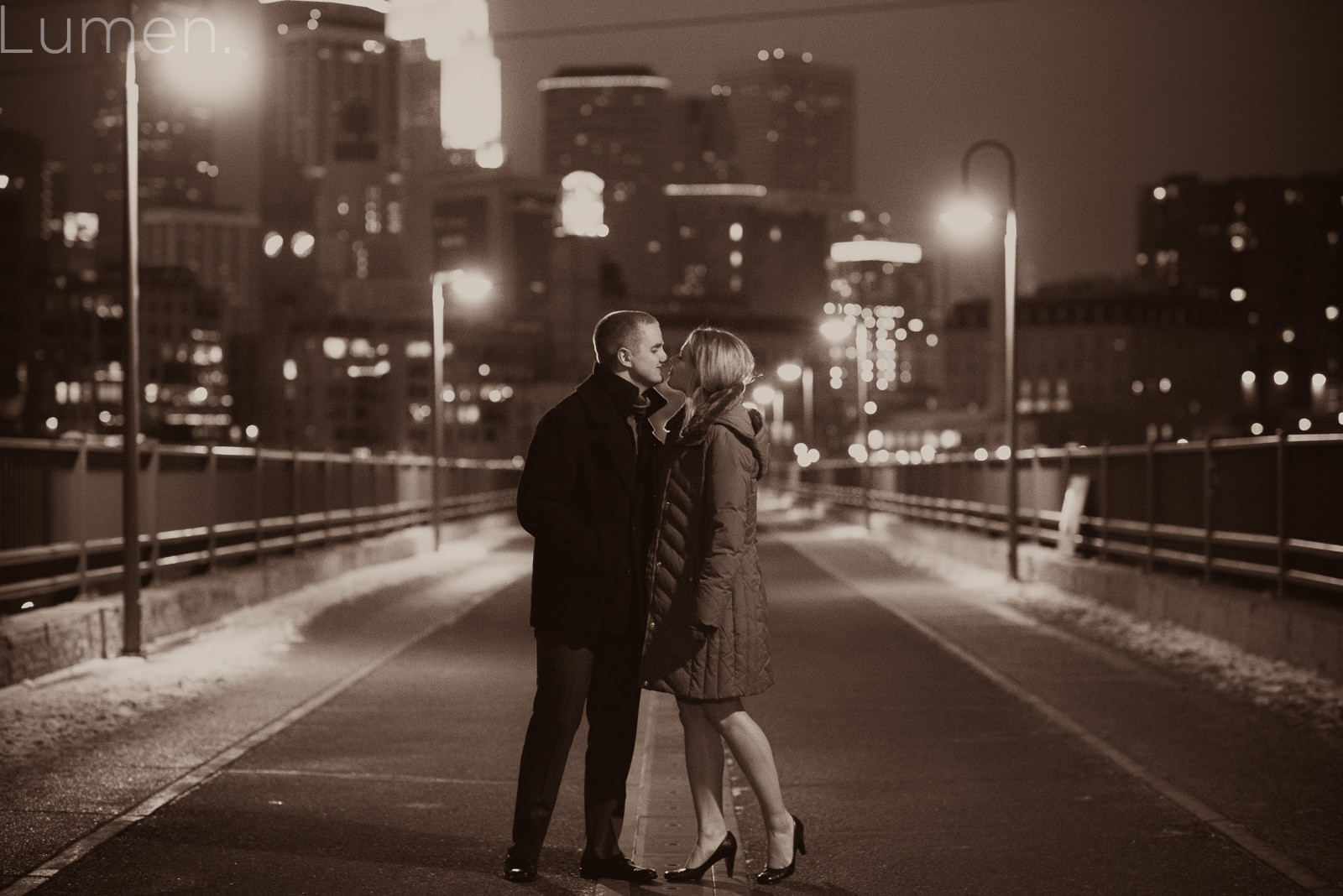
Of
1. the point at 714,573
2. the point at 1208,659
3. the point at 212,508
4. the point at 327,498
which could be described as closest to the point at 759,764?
the point at 714,573

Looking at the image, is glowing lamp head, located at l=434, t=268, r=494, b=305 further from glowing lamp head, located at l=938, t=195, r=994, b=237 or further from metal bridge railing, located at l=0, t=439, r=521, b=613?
glowing lamp head, located at l=938, t=195, r=994, b=237

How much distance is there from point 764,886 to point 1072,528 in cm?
1885

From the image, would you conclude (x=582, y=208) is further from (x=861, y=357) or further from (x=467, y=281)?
(x=467, y=281)

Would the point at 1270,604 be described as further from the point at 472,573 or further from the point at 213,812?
the point at 472,573

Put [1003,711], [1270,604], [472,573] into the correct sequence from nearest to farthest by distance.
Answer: [1003,711] < [1270,604] < [472,573]

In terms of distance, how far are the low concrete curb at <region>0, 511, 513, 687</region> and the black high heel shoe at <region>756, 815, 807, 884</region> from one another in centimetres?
748

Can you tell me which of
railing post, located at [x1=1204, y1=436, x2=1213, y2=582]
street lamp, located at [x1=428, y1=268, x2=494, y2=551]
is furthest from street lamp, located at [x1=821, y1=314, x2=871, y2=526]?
railing post, located at [x1=1204, y1=436, x2=1213, y2=582]

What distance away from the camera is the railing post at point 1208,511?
59.3 feet

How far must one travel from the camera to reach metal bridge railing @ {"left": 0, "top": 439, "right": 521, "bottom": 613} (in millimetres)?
15219

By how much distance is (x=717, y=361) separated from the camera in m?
6.70

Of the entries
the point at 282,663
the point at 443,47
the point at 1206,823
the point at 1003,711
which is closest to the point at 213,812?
the point at 1206,823

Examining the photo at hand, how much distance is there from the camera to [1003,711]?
11.9m

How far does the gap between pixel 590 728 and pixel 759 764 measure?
2.04 feet

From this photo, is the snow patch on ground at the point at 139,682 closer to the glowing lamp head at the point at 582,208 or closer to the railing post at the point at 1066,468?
the railing post at the point at 1066,468
